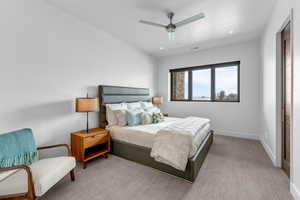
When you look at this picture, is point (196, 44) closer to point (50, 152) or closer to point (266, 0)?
point (266, 0)

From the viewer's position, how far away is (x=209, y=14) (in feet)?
8.47

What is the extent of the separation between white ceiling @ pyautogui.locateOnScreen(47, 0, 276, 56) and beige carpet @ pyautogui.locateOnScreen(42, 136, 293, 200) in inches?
116

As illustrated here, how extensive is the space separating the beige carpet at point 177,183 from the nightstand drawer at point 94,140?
410 millimetres

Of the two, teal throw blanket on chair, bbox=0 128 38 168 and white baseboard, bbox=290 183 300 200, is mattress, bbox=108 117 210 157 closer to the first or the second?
white baseboard, bbox=290 183 300 200

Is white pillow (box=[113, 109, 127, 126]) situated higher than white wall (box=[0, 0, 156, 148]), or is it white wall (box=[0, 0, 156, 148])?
white wall (box=[0, 0, 156, 148])

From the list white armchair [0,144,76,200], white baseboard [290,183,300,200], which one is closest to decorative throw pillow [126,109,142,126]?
white armchair [0,144,76,200]

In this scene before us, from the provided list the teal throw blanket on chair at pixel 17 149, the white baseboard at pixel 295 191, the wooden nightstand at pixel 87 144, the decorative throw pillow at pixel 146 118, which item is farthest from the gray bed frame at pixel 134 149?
the teal throw blanket on chair at pixel 17 149

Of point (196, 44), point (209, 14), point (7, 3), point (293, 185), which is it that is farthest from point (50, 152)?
point (196, 44)

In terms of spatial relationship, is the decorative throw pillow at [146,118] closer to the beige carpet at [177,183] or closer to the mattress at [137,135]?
the mattress at [137,135]

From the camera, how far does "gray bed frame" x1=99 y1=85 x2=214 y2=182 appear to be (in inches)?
78.2

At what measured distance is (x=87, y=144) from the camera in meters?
2.39

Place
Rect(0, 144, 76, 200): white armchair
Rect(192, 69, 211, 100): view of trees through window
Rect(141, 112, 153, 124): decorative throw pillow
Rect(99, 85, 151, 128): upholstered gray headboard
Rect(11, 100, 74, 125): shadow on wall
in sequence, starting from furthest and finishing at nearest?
Rect(192, 69, 211, 100): view of trees through window < Rect(99, 85, 151, 128): upholstered gray headboard < Rect(141, 112, 153, 124): decorative throw pillow < Rect(11, 100, 74, 125): shadow on wall < Rect(0, 144, 76, 200): white armchair

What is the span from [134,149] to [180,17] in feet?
9.40

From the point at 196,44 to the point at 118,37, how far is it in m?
2.38
